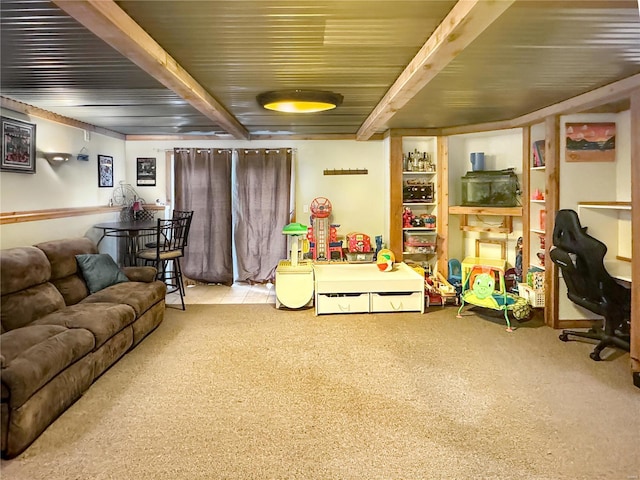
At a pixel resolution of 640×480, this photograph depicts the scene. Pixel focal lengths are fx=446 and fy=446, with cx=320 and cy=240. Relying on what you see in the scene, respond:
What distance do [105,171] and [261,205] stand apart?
6.72ft

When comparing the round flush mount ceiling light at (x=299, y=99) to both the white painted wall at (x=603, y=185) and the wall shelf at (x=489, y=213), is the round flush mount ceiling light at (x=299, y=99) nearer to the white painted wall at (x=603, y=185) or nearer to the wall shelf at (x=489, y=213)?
the white painted wall at (x=603, y=185)

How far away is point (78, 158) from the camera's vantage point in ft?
16.7

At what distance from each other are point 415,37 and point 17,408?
114 inches

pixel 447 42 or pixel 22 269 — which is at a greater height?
pixel 447 42

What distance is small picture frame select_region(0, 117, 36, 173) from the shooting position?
384 centimetres

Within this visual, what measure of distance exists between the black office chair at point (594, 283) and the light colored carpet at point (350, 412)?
188mm

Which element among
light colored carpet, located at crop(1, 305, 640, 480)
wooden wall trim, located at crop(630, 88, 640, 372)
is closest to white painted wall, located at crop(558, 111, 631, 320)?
wooden wall trim, located at crop(630, 88, 640, 372)

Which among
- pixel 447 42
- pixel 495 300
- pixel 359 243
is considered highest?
pixel 447 42

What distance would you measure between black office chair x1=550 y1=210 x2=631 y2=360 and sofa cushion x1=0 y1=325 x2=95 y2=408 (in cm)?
370

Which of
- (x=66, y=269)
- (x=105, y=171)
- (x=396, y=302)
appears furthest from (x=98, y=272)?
(x=396, y=302)

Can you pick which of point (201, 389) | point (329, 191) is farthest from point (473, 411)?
point (329, 191)

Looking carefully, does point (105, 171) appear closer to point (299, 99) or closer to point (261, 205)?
point (261, 205)

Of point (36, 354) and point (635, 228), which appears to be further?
point (635, 228)

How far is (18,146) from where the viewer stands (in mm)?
4012
